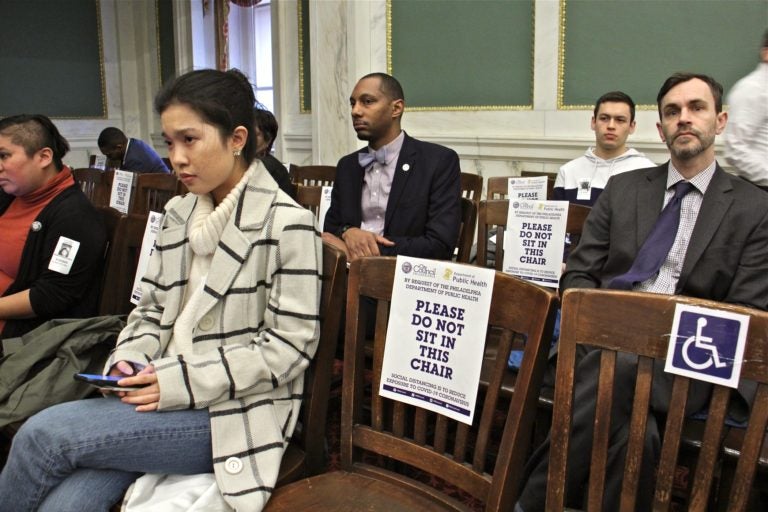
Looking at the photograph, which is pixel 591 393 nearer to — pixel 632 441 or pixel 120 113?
pixel 632 441

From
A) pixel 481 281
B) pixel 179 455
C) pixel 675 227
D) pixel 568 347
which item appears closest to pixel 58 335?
pixel 179 455

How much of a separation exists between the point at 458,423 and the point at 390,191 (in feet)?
4.91

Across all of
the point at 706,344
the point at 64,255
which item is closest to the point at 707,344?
the point at 706,344

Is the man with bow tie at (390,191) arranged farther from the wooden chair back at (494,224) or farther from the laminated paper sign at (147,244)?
the laminated paper sign at (147,244)

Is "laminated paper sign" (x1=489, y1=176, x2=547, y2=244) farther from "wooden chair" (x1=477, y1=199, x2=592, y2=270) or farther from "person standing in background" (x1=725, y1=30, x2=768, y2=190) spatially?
"person standing in background" (x1=725, y1=30, x2=768, y2=190)

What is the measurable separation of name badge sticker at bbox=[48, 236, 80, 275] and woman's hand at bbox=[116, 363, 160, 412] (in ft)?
2.66

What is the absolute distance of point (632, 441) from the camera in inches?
38.5

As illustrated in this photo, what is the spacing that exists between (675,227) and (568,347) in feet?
3.06

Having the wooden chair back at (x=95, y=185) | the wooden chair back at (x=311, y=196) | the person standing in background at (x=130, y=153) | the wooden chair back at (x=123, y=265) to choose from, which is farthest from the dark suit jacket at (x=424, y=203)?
the person standing in background at (x=130, y=153)

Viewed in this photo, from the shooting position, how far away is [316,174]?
3857 mm

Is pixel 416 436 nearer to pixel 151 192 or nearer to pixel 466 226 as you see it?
pixel 466 226

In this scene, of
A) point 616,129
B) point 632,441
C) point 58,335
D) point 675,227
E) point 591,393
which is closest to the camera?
point 632,441

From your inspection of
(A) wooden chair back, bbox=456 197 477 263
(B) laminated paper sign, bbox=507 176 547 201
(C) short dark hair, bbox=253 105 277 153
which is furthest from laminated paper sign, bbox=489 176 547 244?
(C) short dark hair, bbox=253 105 277 153

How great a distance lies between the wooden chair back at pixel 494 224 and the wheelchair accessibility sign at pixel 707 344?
1.21 m
